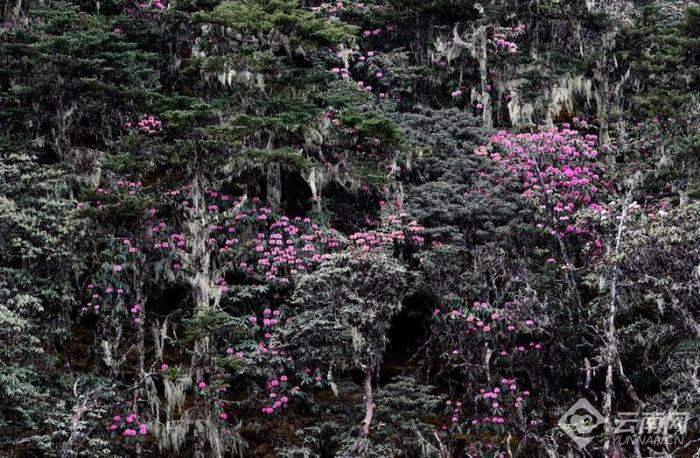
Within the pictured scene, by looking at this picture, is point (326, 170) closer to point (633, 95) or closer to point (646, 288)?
point (646, 288)

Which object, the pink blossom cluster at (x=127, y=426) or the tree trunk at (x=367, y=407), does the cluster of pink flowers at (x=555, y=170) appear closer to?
the tree trunk at (x=367, y=407)

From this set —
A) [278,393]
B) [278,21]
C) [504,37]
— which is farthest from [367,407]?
[504,37]

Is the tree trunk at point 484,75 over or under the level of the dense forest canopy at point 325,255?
over

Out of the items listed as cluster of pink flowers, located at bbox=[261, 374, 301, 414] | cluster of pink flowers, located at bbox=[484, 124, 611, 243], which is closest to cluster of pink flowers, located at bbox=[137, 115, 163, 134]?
cluster of pink flowers, located at bbox=[261, 374, 301, 414]

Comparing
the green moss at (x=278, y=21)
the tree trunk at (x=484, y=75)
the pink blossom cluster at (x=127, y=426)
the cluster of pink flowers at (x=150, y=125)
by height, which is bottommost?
the pink blossom cluster at (x=127, y=426)

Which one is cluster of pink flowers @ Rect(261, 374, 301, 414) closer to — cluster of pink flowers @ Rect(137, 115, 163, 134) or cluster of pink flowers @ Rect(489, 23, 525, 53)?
cluster of pink flowers @ Rect(137, 115, 163, 134)

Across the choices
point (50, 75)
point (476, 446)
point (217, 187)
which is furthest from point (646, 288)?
point (50, 75)

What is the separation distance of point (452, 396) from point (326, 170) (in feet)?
16.2

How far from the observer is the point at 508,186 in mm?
15648

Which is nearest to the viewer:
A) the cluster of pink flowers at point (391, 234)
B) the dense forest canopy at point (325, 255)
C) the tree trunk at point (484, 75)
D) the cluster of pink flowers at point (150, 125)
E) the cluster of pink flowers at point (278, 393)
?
the dense forest canopy at point (325, 255)

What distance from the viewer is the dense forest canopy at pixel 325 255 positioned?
480 inches

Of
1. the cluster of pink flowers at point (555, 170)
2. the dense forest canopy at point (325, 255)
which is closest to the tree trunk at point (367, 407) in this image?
the dense forest canopy at point (325, 255)

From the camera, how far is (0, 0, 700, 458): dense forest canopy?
12188mm

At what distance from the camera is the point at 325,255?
43.0ft
